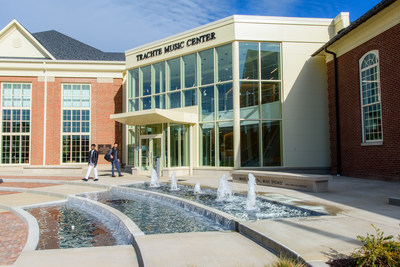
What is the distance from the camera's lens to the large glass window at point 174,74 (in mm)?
19500

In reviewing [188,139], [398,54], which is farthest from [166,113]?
[398,54]

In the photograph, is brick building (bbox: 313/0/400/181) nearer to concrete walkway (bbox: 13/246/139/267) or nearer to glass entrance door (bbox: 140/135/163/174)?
glass entrance door (bbox: 140/135/163/174)

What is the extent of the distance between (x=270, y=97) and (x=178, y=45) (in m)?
6.63

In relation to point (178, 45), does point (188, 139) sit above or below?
below

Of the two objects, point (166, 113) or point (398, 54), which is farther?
point (166, 113)

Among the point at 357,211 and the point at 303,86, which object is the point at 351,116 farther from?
the point at 357,211

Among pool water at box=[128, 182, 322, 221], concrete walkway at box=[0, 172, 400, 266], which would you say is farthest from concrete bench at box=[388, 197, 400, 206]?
pool water at box=[128, 182, 322, 221]

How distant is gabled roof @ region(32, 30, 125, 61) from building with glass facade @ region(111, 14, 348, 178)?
11995mm

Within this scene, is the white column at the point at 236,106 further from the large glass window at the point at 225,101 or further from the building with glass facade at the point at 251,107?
the large glass window at the point at 225,101

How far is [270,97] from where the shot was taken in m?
17.1

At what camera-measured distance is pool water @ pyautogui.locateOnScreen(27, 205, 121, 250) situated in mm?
5532

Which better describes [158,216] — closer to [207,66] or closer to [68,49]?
[207,66]

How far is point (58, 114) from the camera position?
2434cm

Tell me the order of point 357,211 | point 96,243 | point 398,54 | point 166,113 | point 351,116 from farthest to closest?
point 166,113 → point 351,116 → point 398,54 → point 357,211 → point 96,243
